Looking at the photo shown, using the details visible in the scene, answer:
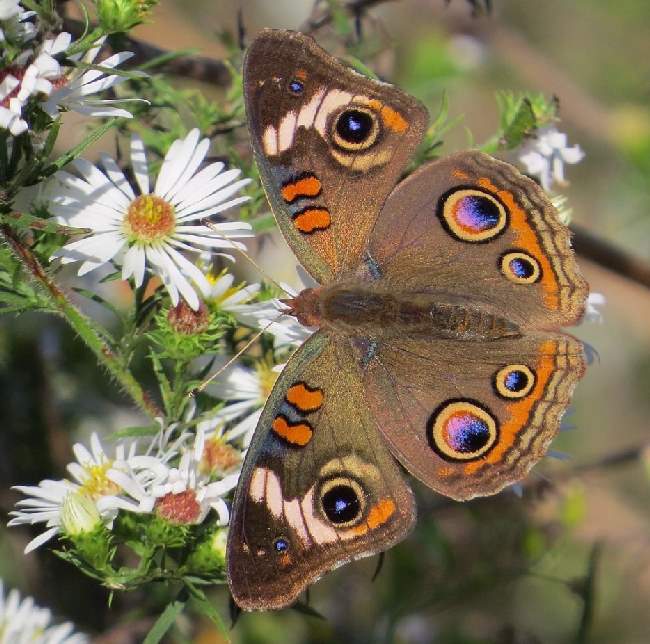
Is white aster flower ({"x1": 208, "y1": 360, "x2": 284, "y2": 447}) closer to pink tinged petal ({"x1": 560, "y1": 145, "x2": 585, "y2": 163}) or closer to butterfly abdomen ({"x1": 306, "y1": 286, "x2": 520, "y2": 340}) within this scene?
butterfly abdomen ({"x1": 306, "y1": 286, "x2": 520, "y2": 340})

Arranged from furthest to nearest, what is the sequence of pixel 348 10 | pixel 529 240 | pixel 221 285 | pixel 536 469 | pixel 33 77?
pixel 536 469, pixel 348 10, pixel 529 240, pixel 221 285, pixel 33 77

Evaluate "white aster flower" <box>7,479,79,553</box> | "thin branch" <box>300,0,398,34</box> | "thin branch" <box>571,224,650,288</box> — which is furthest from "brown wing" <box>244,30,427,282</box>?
"thin branch" <box>571,224,650,288</box>

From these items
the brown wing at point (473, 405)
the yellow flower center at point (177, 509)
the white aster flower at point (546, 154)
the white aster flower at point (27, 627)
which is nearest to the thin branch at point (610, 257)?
the white aster flower at point (546, 154)

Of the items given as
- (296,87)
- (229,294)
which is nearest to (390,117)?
(296,87)

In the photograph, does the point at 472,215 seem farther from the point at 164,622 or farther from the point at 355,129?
the point at 164,622

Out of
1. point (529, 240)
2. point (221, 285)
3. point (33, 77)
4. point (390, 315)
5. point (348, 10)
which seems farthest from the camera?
point (348, 10)

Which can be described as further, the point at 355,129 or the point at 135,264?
the point at 355,129
